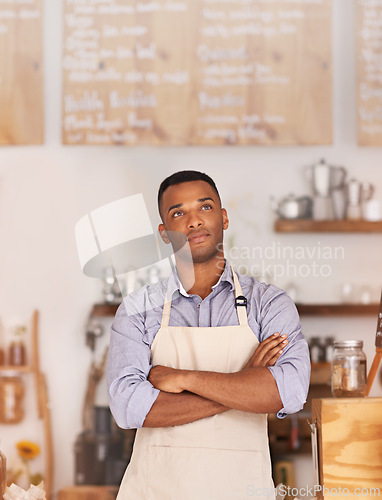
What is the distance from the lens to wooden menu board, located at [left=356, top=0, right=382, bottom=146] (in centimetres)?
252

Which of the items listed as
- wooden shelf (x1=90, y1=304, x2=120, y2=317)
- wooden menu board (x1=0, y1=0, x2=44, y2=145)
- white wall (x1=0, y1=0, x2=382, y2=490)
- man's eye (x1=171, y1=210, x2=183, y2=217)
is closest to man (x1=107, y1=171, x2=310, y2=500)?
man's eye (x1=171, y1=210, x2=183, y2=217)

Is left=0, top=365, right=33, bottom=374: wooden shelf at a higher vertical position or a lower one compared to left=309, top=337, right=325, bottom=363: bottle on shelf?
lower

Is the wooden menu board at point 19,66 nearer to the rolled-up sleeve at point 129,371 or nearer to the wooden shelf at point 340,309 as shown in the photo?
the rolled-up sleeve at point 129,371

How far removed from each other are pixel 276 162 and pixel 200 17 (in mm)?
641

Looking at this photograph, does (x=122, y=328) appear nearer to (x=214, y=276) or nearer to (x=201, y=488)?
(x=214, y=276)

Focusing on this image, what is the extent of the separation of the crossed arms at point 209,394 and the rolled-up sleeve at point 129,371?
0.03 metres

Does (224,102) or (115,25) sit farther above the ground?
(115,25)

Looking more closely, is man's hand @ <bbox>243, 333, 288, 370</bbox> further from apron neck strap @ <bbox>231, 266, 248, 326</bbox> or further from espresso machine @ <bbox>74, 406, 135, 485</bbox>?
espresso machine @ <bbox>74, 406, 135, 485</bbox>

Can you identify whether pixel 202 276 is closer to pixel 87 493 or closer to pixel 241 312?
pixel 241 312

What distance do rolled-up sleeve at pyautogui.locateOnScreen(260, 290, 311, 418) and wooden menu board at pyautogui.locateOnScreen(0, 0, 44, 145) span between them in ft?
4.56

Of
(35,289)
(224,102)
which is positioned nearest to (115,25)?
(224,102)

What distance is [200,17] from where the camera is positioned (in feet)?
8.29

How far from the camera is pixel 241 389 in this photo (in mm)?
1570

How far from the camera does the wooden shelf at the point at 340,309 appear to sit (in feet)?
8.30
